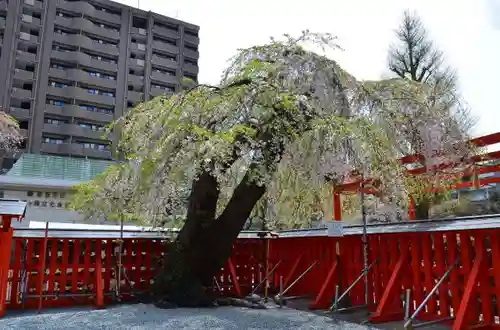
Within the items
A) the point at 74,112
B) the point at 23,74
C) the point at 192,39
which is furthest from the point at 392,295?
the point at 192,39

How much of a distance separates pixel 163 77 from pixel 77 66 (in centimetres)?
784

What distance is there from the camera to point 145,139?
23.0ft

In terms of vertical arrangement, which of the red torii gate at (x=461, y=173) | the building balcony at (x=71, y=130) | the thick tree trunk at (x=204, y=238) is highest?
the building balcony at (x=71, y=130)

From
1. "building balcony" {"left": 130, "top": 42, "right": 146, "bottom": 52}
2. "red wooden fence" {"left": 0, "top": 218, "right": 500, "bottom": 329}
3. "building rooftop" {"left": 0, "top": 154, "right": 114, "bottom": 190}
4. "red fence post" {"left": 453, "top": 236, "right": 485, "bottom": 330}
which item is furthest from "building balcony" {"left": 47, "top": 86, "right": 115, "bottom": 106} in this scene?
"red fence post" {"left": 453, "top": 236, "right": 485, "bottom": 330}

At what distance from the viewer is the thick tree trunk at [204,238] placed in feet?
24.2

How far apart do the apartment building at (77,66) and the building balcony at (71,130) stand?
2.9 inches

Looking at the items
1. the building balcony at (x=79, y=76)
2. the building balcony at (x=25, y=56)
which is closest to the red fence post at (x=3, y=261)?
the building balcony at (x=79, y=76)

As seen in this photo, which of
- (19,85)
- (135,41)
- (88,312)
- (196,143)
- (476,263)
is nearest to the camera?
(476,263)

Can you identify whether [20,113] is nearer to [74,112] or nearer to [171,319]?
[74,112]

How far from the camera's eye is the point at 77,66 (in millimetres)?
36469

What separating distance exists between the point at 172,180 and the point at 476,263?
13.9 ft

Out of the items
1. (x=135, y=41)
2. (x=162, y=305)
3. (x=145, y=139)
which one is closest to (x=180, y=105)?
(x=145, y=139)

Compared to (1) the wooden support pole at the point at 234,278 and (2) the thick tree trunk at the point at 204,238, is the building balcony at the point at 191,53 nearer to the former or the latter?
(1) the wooden support pole at the point at 234,278

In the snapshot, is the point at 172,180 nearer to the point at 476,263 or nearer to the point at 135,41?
Answer: the point at 476,263
